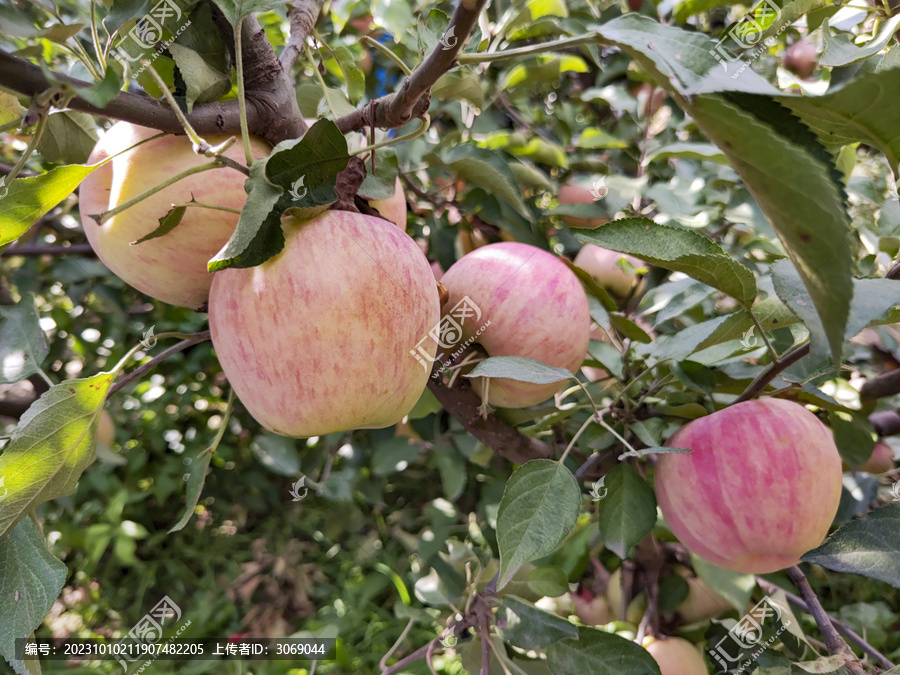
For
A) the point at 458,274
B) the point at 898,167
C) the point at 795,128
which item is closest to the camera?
the point at 795,128

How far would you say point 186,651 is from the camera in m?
1.22

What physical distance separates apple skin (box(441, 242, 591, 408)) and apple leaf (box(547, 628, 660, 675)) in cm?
25

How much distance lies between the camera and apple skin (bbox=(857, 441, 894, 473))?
0.91 metres

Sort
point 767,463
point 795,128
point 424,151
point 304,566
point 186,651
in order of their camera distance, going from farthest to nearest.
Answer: point 304,566 < point 186,651 < point 424,151 < point 767,463 < point 795,128

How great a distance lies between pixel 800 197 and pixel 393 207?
40cm

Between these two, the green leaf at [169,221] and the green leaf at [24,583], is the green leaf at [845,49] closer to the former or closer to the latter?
the green leaf at [169,221]

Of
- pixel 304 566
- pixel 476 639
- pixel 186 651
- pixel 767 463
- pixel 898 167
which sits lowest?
pixel 304 566

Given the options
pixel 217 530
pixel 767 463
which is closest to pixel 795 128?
pixel 767 463

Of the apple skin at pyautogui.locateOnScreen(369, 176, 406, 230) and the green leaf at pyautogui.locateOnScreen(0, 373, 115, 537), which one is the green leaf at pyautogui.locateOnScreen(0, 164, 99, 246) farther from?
the apple skin at pyautogui.locateOnScreen(369, 176, 406, 230)

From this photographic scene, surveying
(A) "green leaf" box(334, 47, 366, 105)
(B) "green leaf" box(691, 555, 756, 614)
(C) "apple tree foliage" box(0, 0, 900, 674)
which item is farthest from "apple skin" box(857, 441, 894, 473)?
(A) "green leaf" box(334, 47, 366, 105)

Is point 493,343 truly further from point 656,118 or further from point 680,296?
point 656,118

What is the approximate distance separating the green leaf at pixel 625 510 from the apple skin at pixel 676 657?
279 millimetres

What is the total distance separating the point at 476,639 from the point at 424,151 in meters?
0.72

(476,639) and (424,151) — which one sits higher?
(424,151)
